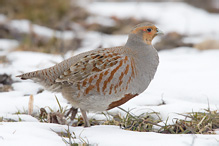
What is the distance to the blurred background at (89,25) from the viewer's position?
776cm

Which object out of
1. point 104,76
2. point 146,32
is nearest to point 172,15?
point 146,32

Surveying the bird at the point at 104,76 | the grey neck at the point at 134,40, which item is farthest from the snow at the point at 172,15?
the bird at the point at 104,76

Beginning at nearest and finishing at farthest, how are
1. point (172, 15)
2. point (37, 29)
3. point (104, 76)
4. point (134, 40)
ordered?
point (104, 76), point (134, 40), point (37, 29), point (172, 15)

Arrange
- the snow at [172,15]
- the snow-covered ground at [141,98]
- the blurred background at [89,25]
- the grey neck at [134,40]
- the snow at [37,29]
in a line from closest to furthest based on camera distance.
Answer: the snow-covered ground at [141,98], the grey neck at [134,40], the blurred background at [89,25], the snow at [37,29], the snow at [172,15]

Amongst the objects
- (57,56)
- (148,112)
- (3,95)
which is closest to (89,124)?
(148,112)

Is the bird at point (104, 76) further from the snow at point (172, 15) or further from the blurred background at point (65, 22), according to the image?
the snow at point (172, 15)

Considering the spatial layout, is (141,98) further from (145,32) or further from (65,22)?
(65,22)

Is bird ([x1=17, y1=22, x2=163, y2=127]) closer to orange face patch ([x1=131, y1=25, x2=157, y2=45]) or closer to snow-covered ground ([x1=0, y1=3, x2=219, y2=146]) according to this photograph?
orange face patch ([x1=131, y1=25, x2=157, y2=45])

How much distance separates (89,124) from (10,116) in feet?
2.70

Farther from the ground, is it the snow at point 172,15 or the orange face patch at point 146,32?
the snow at point 172,15

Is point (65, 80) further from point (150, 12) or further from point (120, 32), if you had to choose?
point (150, 12)

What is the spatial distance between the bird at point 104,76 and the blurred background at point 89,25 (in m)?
3.02

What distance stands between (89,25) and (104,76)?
6773 millimetres

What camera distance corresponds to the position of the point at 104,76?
3164mm
